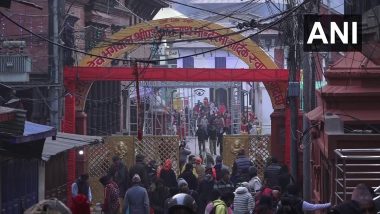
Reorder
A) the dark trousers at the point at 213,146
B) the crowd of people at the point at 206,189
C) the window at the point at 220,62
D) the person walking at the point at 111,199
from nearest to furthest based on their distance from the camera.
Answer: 1. the crowd of people at the point at 206,189
2. the person walking at the point at 111,199
3. the dark trousers at the point at 213,146
4. the window at the point at 220,62

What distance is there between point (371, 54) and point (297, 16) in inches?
213

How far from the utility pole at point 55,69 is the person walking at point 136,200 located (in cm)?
445

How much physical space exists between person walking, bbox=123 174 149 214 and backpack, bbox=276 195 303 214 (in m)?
5.69

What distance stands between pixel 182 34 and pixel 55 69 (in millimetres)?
4513

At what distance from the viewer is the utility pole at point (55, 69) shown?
23.8 meters

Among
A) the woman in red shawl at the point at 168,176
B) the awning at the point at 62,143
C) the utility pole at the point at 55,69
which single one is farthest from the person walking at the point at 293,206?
the utility pole at the point at 55,69

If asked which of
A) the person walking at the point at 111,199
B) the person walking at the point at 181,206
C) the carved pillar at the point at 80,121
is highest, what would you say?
the carved pillar at the point at 80,121

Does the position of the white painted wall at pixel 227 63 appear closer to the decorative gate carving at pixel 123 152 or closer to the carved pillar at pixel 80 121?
the decorative gate carving at pixel 123 152

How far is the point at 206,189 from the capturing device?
21.0m

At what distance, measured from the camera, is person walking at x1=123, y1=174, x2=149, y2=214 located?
19719 mm

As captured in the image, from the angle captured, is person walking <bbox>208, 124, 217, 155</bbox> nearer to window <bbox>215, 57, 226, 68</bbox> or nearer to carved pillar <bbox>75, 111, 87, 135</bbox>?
carved pillar <bbox>75, 111, 87, 135</bbox>

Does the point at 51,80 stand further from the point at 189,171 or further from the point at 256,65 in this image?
Answer: the point at 256,65

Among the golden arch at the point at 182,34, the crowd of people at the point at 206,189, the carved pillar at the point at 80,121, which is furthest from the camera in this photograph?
the carved pillar at the point at 80,121

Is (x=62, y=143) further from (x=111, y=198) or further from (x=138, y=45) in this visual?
(x=138, y=45)
